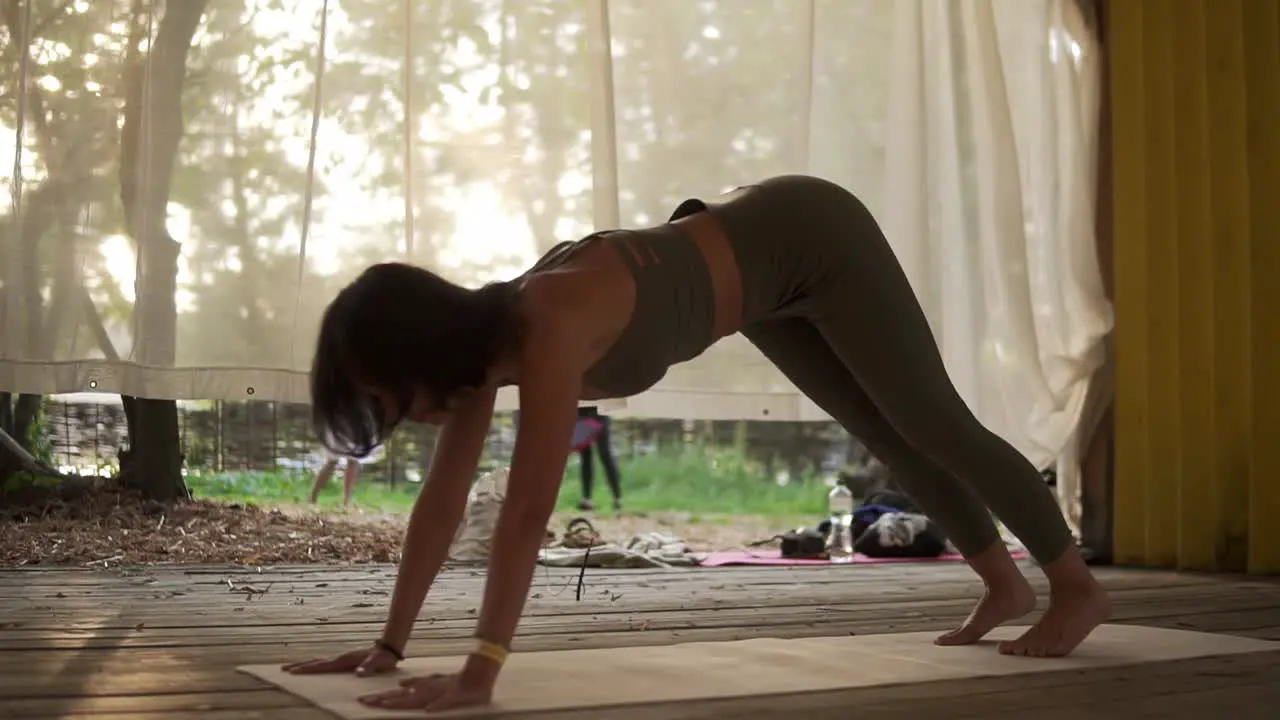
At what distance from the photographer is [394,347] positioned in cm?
137

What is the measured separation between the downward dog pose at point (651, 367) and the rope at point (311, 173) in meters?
1.63

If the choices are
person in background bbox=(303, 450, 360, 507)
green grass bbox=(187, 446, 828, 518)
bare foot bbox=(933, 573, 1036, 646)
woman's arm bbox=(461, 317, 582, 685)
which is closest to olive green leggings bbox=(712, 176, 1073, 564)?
bare foot bbox=(933, 573, 1036, 646)

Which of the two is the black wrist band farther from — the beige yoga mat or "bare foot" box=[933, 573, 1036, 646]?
"bare foot" box=[933, 573, 1036, 646]

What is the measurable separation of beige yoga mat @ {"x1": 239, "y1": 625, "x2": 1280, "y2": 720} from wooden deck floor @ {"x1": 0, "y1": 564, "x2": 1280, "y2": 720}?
49mm

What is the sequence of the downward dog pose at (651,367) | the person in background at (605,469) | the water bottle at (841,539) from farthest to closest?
the person in background at (605,469), the water bottle at (841,539), the downward dog pose at (651,367)

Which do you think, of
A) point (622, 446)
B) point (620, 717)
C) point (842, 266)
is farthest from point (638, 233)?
point (622, 446)

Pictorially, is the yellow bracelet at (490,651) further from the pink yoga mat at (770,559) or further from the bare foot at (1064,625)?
the pink yoga mat at (770,559)

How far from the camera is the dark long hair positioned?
1.38m

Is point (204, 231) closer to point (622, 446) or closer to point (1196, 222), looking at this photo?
point (1196, 222)

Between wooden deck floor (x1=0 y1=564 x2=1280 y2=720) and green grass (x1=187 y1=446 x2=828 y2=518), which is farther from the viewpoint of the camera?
green grass (x1=187 y1=446 x2=828 y2=518)

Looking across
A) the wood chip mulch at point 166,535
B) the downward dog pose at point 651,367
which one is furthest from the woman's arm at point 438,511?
the wood chip mulch at point 166,535

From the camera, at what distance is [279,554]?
10.9 feet

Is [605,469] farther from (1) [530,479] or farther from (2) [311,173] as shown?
(1) [530,479]

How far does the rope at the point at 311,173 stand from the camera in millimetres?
3230
